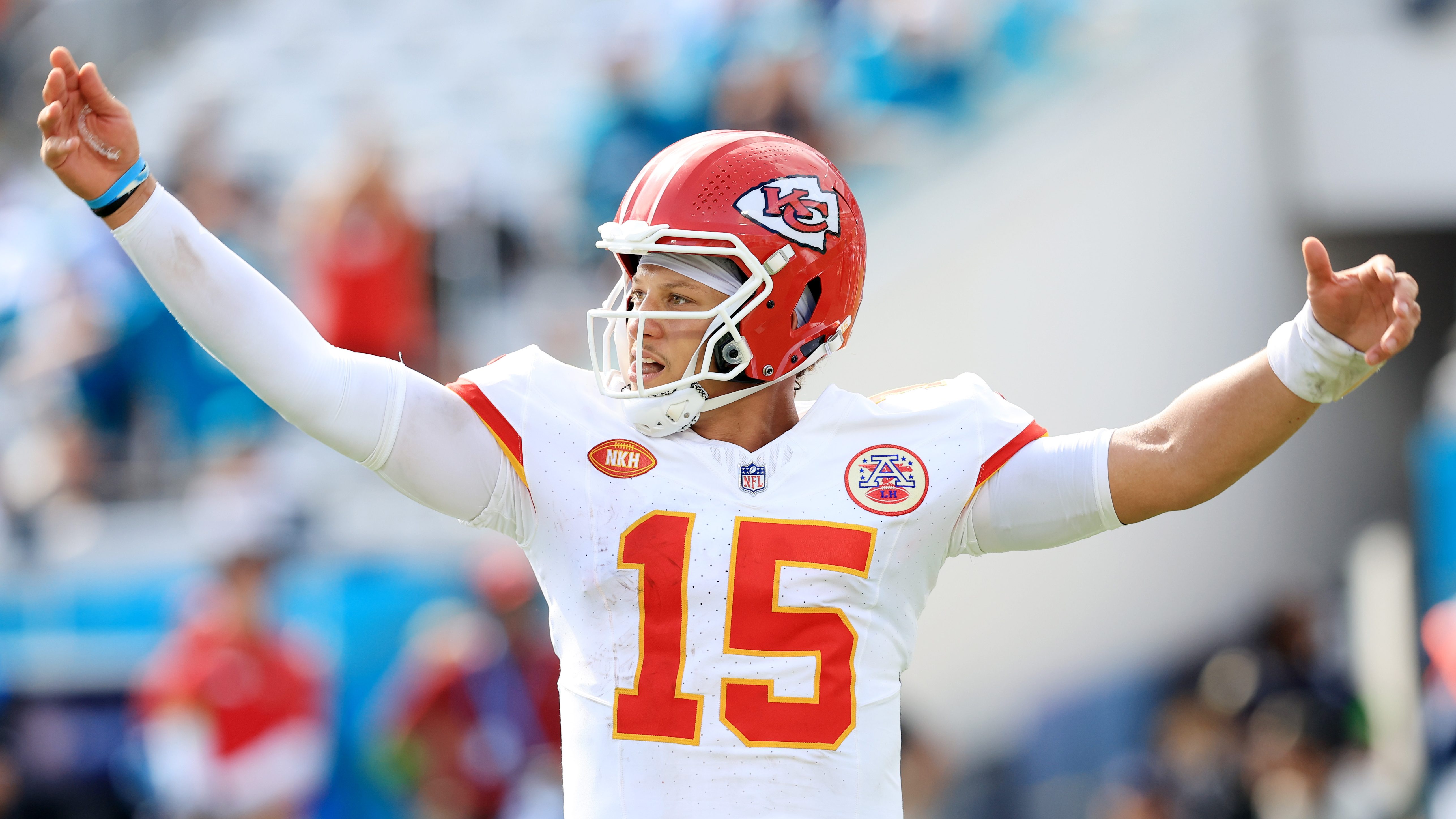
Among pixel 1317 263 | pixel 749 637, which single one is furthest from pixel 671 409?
pixel 1317 263

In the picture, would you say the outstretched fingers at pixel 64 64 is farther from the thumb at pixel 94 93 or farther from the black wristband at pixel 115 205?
the black wristband at pixel 115 205

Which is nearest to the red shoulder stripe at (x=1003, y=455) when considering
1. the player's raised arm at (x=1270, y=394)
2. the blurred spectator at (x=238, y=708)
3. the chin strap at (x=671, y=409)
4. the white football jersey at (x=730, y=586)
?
the white football jersey at (x=730, y=586)

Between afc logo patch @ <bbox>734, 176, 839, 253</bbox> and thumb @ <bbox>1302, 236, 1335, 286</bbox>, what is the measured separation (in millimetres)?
718

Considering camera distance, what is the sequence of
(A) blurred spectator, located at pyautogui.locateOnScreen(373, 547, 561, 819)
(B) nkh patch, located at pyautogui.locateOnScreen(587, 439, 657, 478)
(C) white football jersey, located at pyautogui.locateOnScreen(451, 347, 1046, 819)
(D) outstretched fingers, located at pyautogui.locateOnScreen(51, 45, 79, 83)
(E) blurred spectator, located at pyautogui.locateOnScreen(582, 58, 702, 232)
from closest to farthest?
(D) outstretched fingers, located at pyautogui.locateOnScreen(51, 45, 79, 83) < (C) white football jersey, located at pyautogui.locateOnScreen(451, 347, 1046, 819) < (B) nkh patch, located at pyautogui.locateOnScreen(587, 439, 657, 478) < (A) blurred spectator, located at pyautogui.locateOnScreen(373, 547, 561, 819) < (E) blurred spectator, located at pyautogui.locateOnScreen(582, 58, 702, 232)

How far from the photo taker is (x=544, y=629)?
5.54m

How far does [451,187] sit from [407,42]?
226cm

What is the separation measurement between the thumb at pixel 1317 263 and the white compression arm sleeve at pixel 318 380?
118 centimetres

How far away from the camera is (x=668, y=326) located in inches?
97.0

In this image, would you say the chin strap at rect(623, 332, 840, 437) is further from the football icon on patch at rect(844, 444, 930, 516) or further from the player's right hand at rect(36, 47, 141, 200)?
the player's right hand at rect(36, 47, 141, 200)

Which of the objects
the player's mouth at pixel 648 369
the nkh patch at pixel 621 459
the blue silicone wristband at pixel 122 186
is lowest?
the nkh patch at pixel 621 459

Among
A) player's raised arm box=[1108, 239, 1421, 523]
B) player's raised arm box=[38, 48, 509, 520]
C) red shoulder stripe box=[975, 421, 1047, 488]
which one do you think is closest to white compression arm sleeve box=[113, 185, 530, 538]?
player's raised arm box=[38, 48, 509, 520]

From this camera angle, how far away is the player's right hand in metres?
2.17

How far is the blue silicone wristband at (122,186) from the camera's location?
221 cm

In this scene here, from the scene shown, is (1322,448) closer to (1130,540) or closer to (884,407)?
(1130,540)
